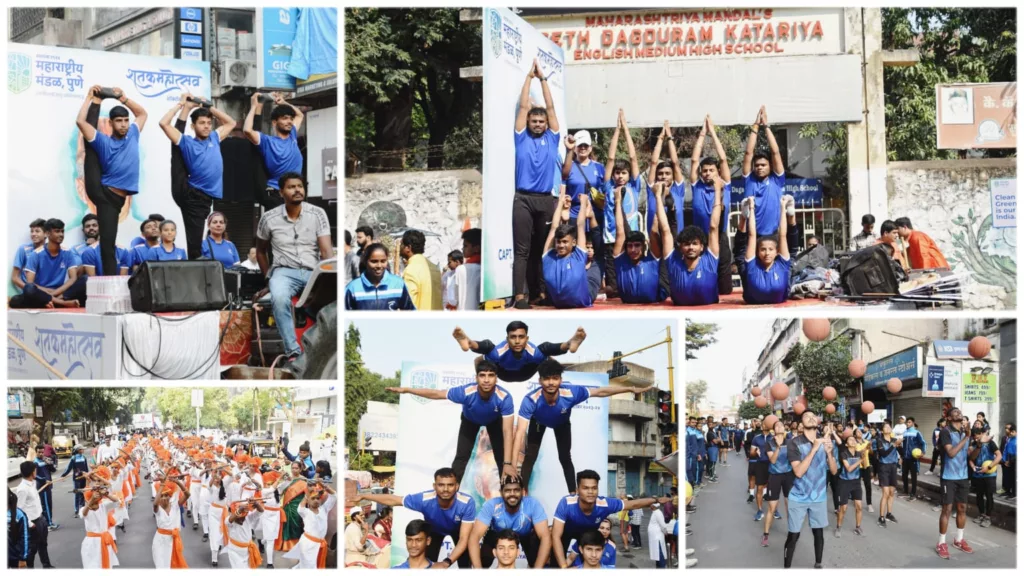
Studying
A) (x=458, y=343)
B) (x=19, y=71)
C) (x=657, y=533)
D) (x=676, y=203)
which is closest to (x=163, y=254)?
(x=19, y=71)

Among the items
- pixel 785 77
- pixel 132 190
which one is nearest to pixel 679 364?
pixel 785 77

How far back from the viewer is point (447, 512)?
22.8 feet

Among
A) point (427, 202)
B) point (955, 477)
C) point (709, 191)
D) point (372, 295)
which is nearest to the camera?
point (955, 477)

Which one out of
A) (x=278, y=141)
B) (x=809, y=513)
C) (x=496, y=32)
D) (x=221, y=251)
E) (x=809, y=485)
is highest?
(x=496, y=32)

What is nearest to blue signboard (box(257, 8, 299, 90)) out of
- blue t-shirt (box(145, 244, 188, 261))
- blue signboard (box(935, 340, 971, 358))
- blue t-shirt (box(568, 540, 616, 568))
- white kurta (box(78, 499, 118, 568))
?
blue t-shirt (box(145, 244, 188, 261))

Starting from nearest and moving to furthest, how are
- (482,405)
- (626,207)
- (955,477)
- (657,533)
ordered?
(657,533)
(482,405)
(955,477)
(626,207)

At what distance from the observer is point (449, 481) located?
6941 mm

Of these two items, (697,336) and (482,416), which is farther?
(697,336)

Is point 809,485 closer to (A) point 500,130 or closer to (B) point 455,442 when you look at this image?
(B) point 455,442

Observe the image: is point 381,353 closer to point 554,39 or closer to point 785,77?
point 554,39

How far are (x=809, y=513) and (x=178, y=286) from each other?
14.9 feet

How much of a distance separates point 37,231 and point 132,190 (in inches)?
28.7

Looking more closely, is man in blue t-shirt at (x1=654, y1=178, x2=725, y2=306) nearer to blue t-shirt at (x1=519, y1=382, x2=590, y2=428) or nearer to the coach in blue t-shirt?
the coach in blue t-shirt

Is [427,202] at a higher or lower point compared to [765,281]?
higher
